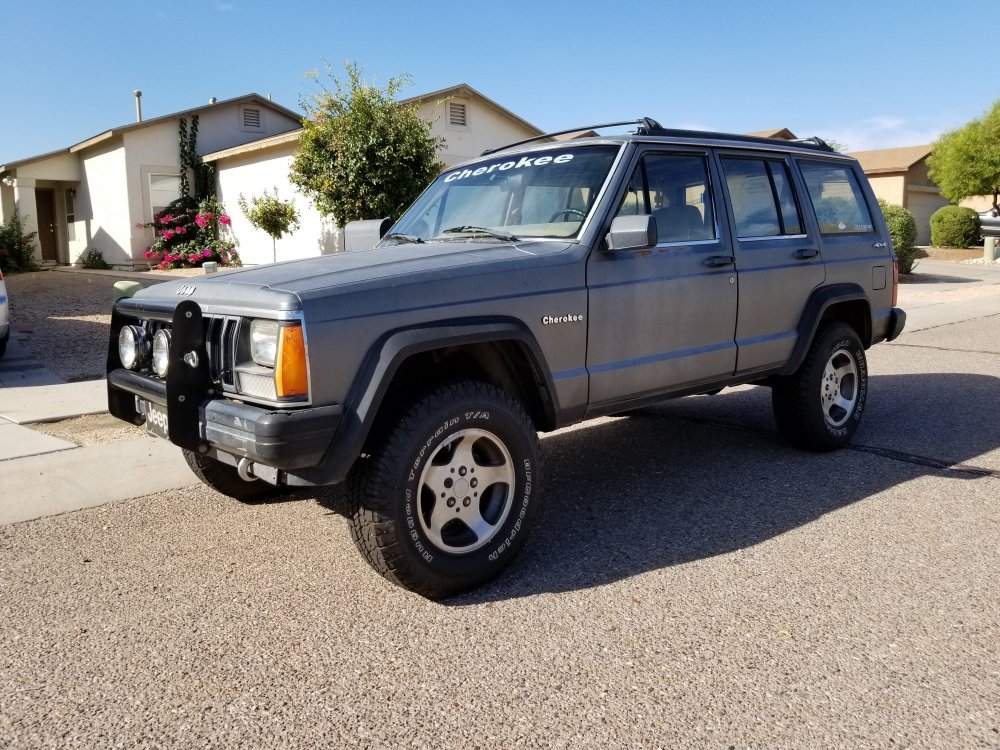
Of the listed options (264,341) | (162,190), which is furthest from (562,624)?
(162,190)

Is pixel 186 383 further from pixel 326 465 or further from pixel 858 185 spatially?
pixel 858 185

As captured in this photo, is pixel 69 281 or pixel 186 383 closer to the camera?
pixel 186 383

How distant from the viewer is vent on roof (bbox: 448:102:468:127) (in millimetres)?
20641

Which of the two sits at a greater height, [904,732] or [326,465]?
[326,465]

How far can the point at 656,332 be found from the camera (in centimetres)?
433

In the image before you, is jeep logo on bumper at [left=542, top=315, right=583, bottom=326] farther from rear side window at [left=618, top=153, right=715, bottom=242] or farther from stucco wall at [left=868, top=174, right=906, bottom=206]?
stucco wall at [left=868, top=174, right=906, bottom=206]

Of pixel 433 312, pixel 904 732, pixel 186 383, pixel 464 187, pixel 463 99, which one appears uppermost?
pixel 463 99

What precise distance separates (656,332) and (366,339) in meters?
1.71

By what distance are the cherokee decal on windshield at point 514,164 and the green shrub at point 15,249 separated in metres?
19.6

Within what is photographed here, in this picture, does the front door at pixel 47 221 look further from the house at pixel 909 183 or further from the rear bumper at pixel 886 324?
the house at pixel 909 183

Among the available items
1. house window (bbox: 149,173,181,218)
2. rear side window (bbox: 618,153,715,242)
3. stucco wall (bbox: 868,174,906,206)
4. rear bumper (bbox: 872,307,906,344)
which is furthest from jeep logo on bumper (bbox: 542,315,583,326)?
stucco wall (bbox: 868,174,906,206)

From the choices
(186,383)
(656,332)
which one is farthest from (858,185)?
(186,383)

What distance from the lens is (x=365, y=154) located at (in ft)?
55.3

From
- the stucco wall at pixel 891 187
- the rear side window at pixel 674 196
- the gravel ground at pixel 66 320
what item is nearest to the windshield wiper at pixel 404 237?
the rear side window at pixel 674 196
